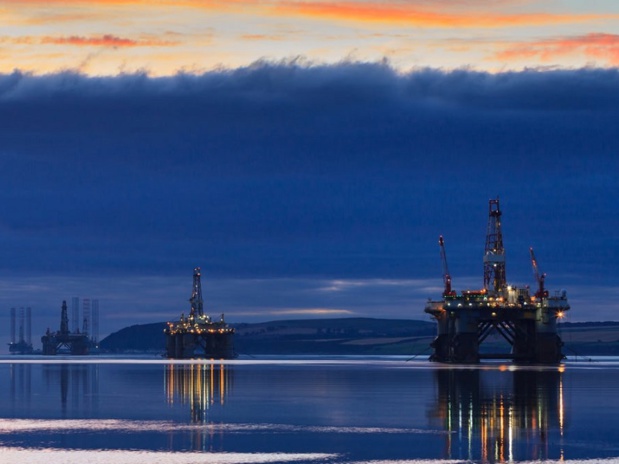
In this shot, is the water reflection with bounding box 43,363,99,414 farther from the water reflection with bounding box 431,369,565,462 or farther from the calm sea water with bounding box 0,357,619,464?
Answer: the water reflection with bounding box 431,369,565,462

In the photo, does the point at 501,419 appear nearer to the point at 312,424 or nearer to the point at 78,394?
the point at 312,424

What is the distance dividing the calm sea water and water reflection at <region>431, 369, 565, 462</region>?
0.28ft

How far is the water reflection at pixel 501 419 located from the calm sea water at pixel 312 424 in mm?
85

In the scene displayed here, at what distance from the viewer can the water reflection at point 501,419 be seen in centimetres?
6375

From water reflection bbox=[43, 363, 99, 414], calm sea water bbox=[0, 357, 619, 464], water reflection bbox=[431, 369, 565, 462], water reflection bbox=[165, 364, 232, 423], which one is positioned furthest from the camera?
water reflection bbox=[43, 363, 99, 414]

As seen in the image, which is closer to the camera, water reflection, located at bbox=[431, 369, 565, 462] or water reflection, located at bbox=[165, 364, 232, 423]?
water reflection, located at bbox=[431, 369, 565, 462]

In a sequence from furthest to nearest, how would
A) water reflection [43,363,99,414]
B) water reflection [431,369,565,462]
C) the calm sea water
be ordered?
1. water reflection [43,363,99,414]
2. water reflection [431,369,565,462]
3. the calm sea water

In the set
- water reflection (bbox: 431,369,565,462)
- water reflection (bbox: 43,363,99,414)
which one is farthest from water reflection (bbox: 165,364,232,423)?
water reflection (bbox: 431,369,565,462)

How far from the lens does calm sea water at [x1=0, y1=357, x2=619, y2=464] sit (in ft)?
207

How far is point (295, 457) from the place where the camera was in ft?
204

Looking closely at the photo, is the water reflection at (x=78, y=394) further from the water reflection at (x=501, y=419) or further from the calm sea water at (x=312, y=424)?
the water reflection at (x=501, y=419)

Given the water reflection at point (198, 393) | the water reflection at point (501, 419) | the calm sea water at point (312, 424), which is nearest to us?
the calm sea water at point (312, 424)

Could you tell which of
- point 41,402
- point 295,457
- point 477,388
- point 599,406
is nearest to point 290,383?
point 477,388

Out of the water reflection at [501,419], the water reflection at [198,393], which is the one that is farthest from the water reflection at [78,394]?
the water reflection at [501,419]
